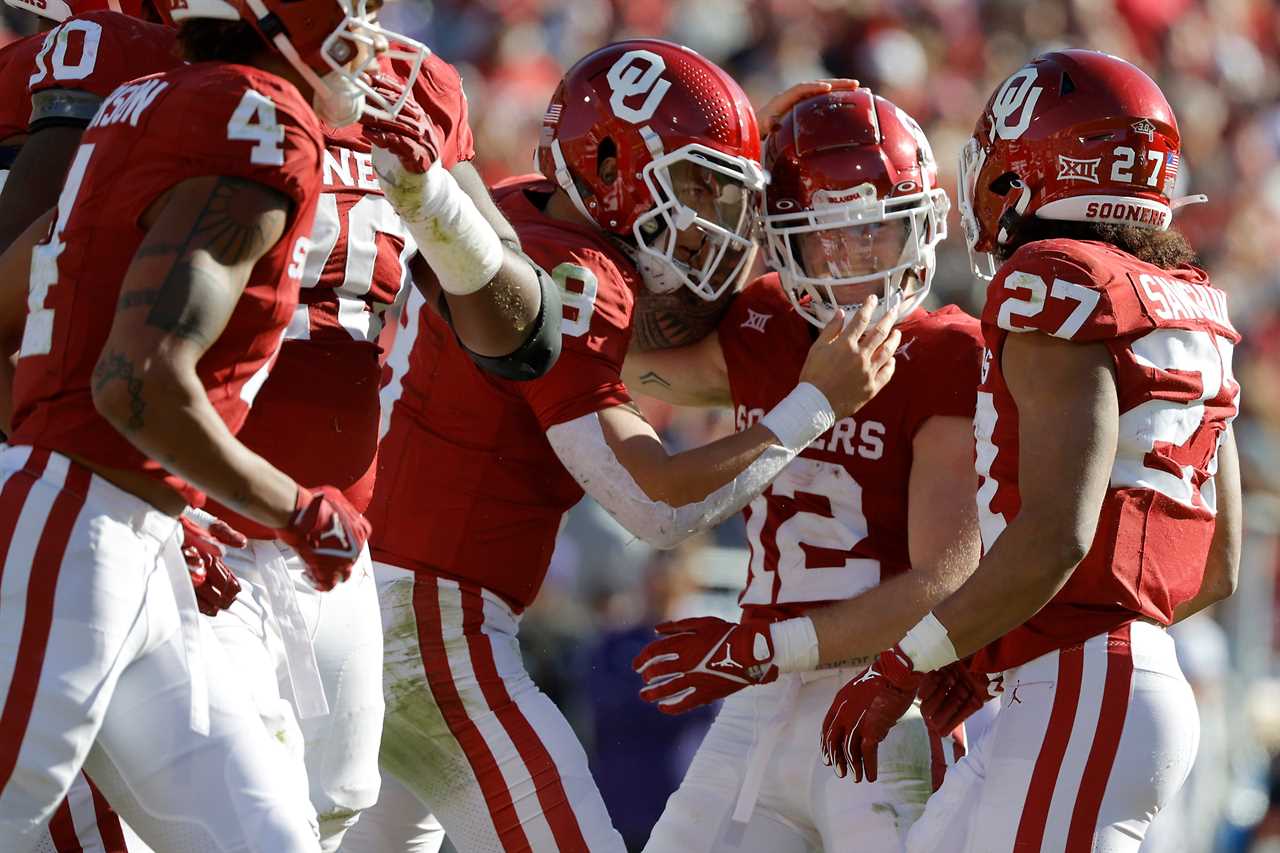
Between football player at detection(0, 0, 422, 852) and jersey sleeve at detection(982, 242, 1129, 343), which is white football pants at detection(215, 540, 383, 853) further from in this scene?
jersey sleeve at detection(982, 242, 1129, 343)

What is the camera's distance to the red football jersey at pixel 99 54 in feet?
10.8

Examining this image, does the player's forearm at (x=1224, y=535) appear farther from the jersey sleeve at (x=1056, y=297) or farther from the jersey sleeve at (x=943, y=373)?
the jersey sleeve at (x=1056, y=297)

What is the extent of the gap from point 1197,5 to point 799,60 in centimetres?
396

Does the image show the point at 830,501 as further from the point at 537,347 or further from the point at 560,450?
the point at 537,347

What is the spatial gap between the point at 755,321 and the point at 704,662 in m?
0.87

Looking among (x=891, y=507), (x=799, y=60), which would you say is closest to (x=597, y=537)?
(x=891, y=507)

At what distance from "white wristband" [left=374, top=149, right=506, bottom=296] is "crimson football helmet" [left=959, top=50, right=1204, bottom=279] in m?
1.12

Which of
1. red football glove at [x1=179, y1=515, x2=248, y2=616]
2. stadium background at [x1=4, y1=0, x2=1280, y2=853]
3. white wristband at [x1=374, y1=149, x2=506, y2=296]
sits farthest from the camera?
stadium background at [x1=4, y1=0, x2=1280, y2=853]

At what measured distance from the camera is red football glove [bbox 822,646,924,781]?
3.41 meters

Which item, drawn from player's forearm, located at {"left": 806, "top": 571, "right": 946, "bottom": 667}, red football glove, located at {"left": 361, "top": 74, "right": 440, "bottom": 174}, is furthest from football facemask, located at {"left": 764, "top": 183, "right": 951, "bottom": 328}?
red football glove, located at {"left": 361, "top": 74, "right": 440, "bottom": 174}

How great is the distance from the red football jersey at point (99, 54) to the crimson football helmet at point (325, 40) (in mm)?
414

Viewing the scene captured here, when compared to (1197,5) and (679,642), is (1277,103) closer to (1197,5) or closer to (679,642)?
(1197,5)

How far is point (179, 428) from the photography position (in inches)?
101

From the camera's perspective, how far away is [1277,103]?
11.9m
